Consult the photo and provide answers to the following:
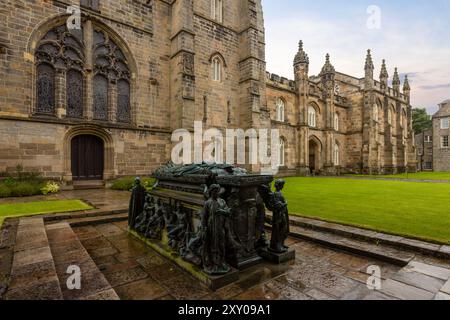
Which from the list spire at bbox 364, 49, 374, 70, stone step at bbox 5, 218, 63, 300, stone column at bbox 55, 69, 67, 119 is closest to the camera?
stone step at bbox 5, 218, 63, 300

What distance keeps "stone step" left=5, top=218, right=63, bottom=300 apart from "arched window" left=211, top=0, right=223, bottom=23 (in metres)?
18.0

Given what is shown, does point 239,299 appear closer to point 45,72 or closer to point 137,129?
point 137,129

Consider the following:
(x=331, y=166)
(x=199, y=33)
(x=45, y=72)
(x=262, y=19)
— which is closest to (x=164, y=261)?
(x=45, y=72)

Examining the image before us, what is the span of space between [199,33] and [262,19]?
673 centimetres

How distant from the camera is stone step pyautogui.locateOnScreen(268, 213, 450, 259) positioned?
3778 mm

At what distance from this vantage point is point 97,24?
13.0m

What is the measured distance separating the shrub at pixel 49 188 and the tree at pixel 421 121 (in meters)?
65.7

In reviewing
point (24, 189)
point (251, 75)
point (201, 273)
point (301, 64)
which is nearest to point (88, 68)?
point (24, 189)

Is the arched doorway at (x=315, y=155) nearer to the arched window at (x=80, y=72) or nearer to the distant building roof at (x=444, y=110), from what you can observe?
the arched window at (x=80, y=72)

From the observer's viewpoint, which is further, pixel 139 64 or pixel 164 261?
pixel 139 64

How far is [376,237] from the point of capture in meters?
4.37

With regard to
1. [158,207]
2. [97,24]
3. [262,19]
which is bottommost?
[158,207]

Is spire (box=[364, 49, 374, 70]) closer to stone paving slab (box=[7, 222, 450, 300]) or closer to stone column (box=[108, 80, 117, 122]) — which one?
stone column (box=[108, 80, 117, 122])

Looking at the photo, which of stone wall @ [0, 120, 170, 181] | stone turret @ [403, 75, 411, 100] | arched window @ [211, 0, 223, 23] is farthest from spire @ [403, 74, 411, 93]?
stone wall @ [0, 120, 170, 181]
